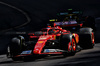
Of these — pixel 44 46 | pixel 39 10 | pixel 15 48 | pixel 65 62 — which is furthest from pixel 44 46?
pixel 39 10

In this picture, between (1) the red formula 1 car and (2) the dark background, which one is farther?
(2) the dark background

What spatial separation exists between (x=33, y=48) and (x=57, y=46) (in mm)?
1135

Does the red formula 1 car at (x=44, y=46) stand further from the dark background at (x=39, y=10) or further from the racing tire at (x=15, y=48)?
the dark background at (x=39, y=10)

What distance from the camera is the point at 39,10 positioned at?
112 ft

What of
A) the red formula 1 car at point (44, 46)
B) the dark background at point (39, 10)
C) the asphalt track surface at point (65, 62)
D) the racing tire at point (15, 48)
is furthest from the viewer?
the dark background at point (39, 10)

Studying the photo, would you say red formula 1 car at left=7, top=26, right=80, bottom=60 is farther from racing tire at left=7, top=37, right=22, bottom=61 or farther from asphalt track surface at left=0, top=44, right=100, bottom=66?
asphalt track surface at left=0, top=44, right=100, bottom=66

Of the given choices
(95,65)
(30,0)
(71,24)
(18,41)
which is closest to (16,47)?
(18,41)

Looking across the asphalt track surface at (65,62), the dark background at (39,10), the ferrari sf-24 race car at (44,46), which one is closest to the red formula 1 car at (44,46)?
the ferrari sf-24 race car at (44,46)

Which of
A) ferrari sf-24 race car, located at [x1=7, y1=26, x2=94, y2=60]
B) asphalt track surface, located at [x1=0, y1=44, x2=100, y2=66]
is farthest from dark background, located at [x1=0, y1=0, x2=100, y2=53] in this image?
asphalt track surface, located at [x1=0, y1=44, x2=100, y2=66]

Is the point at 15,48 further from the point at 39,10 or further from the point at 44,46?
the point at 39,10

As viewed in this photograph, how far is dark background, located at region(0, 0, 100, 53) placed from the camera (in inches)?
1049

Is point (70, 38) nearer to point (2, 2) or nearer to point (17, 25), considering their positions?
point (17, 25)

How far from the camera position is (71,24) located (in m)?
14.3

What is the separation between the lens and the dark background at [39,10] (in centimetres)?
2663
